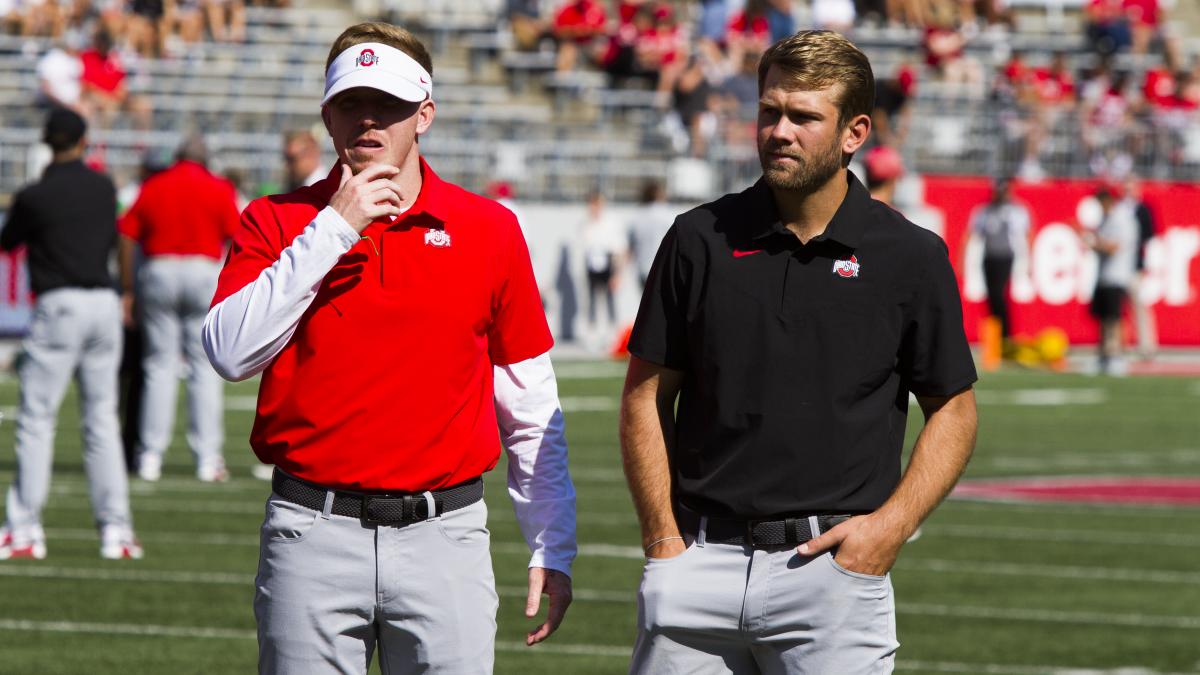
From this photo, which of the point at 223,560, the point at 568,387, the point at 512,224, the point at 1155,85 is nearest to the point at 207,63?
the point at 568,387

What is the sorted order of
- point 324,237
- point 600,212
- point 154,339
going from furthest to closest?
point 600,212 < point 154,339 < point 324,237

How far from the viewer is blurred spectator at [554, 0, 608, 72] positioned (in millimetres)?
33312

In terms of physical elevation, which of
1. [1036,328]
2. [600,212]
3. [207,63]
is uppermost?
[207,63]

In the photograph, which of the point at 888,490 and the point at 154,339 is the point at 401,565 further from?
the point at 154,339

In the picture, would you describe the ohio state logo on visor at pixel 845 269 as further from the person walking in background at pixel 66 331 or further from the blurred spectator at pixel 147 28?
the blurred spectator at pixel 147 28

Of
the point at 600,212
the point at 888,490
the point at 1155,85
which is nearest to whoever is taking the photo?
the point at 888,490

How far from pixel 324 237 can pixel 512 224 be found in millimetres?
618

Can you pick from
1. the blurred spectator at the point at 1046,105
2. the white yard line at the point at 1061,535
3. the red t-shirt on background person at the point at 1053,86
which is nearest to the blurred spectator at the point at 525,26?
the blurred spectator at the point at 1046,105

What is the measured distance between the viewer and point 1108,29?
3650cm

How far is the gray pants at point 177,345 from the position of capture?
14.4 metres

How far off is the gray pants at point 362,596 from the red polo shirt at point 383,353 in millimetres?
110

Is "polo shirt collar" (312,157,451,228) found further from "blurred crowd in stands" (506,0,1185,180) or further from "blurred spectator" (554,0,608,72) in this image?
"blurred spectator" (554,0,608,72)

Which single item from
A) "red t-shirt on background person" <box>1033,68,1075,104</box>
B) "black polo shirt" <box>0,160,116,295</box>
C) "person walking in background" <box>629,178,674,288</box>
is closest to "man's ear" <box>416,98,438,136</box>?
"black polo shirt" <box>0,160,116,295</box>

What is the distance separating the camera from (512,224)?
16.7 feet
